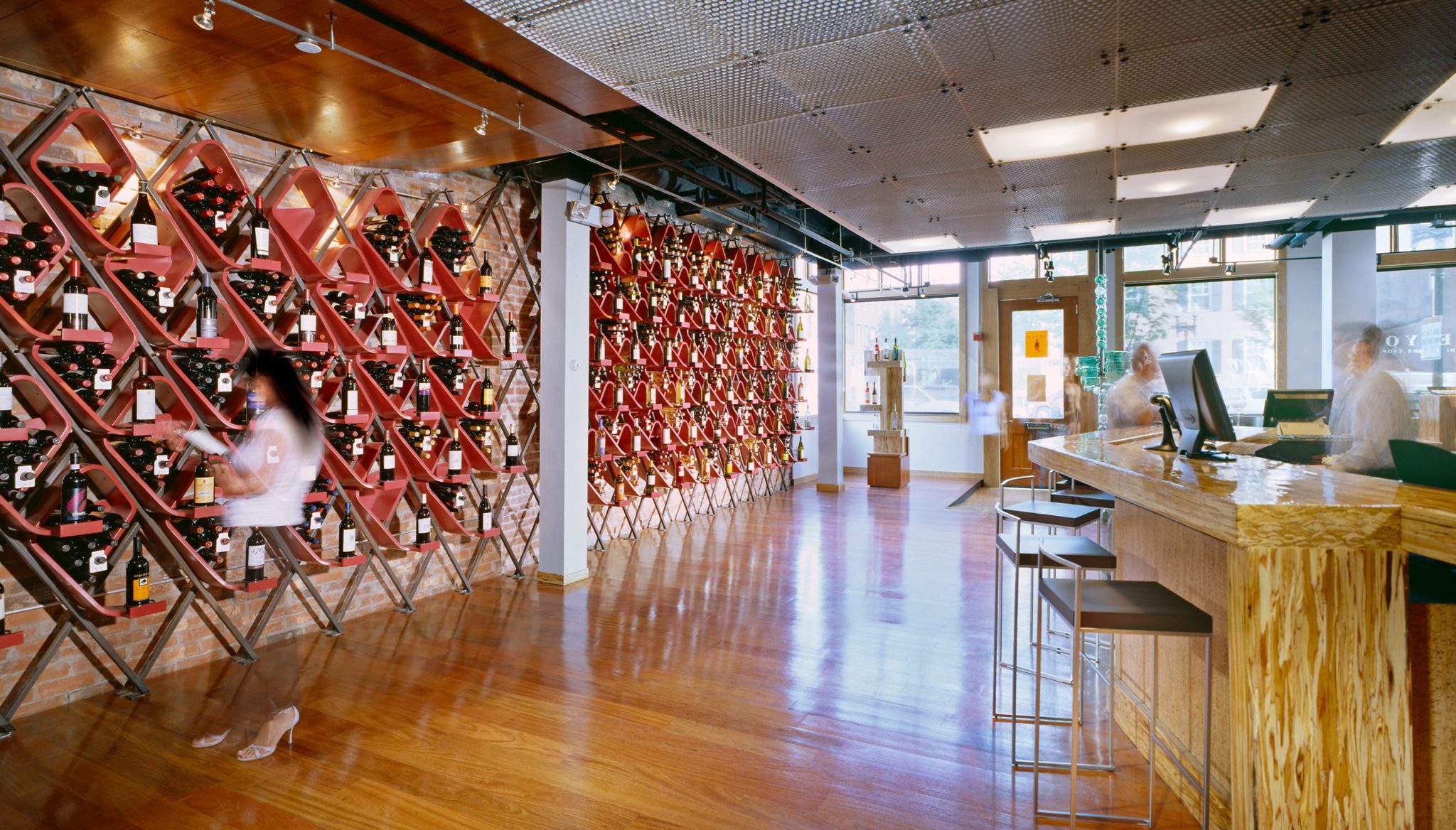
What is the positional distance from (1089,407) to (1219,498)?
8.54m

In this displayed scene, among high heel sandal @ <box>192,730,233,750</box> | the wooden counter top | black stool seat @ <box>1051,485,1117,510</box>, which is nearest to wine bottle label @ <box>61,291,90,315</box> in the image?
high heel sandal @ <box>192,730,233,750</box>

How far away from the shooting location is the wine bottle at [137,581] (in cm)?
329

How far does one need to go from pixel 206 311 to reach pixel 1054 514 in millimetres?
3960

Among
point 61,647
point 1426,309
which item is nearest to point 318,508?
point 61,647

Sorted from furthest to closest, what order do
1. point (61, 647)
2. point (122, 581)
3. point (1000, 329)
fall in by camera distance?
1. point (1000, 329)
2. point (122, 581)
3. point (61, 647)

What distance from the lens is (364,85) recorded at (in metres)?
3.32

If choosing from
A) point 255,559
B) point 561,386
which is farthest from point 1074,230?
point 255,559

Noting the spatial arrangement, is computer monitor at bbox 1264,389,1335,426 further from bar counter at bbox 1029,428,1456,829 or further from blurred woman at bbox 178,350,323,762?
blurred woman at bbox 178,350,323,762

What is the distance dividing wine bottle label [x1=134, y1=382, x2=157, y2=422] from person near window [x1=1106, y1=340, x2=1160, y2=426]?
6.03 meters

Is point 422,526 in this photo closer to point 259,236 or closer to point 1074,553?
point 259,236

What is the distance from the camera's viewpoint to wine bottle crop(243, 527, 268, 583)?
3.75 meters

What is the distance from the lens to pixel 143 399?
131 inches

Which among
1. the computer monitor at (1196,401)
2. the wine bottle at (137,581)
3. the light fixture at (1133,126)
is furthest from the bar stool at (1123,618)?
the wine bottle at (137,581)

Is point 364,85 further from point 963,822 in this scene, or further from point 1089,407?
point 1089,407
